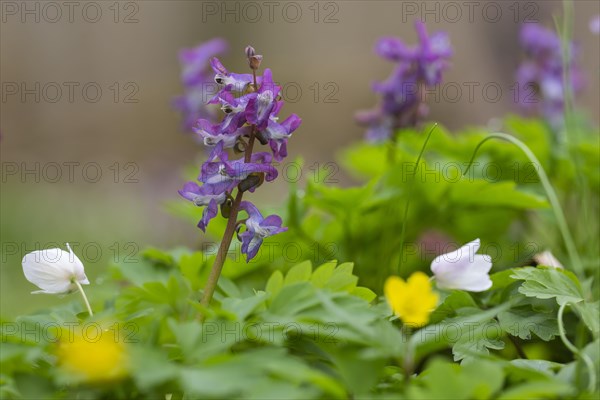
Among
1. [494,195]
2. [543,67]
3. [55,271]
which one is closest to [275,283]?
[55,271]

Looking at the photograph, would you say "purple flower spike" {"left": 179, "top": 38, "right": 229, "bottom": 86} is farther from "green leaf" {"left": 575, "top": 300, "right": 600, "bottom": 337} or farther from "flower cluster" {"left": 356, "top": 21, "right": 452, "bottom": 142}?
"green leaf" {"left": 575, "top": 300, "right": 600, "bottom": 337}

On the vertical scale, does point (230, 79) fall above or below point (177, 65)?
above

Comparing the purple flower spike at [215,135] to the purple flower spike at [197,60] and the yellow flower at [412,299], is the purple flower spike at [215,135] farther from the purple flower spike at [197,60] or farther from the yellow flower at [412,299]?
the purple flower spike at [197,60]

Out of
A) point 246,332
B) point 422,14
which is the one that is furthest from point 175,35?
point 246,332

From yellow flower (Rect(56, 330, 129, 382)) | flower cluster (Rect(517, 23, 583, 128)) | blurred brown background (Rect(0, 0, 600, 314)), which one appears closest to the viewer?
yellow flower (Rect(56, 330, 129, 382))

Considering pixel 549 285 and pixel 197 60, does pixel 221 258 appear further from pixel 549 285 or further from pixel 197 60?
pixel 197 60

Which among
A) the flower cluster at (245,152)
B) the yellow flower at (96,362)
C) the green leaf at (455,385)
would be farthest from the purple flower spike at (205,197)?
the green leaf at (455,385)

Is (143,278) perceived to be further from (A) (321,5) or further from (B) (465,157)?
(A) (321,5)

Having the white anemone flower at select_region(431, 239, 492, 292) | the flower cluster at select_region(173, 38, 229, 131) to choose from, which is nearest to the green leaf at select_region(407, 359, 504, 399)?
the white anemone flower at select_region(431, 239, 492, 292)
